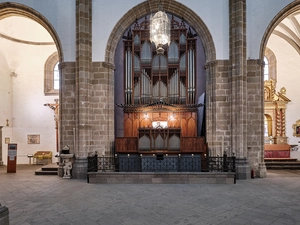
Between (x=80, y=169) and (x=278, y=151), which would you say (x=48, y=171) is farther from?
(x=278, y=151)

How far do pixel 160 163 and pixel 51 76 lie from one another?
975cm

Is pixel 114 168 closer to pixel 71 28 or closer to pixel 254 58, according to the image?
pixel 71 28

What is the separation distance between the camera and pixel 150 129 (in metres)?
9.81

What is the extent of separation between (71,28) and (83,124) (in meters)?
4.20

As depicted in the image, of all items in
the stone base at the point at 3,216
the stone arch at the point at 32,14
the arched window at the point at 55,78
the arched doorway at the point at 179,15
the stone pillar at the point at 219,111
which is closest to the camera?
the stone base at the point at 3,216

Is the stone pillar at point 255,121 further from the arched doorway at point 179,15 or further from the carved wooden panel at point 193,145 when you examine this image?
the carved wooden panel at point 193,145

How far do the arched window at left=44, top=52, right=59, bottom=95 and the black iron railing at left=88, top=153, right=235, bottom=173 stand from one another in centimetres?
727

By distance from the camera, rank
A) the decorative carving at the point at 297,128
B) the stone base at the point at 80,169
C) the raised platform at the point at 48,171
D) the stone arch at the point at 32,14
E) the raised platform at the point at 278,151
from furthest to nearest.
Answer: the decorative carving at the point at 297,128 → the raised platform at the point at 278,151 → the raised platform at the point at 48,171 → the stone arch at the point at 32,14 → the stone base at the point at 80,169

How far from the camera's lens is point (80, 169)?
364 inches

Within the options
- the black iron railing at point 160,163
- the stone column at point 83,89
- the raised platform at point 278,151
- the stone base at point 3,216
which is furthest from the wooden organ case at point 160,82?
the stone base at point 3,216

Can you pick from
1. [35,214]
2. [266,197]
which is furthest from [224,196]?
[35,214]

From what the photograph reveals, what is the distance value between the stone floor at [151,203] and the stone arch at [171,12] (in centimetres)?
558

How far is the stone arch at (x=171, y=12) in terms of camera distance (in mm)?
10188

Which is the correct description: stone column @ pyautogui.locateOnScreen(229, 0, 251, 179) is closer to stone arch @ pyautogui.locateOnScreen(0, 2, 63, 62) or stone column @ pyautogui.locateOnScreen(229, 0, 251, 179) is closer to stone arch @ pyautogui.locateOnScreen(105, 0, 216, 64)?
stone arch @ pyautogui.locateOnScreen(105, 0, 216, 64)
